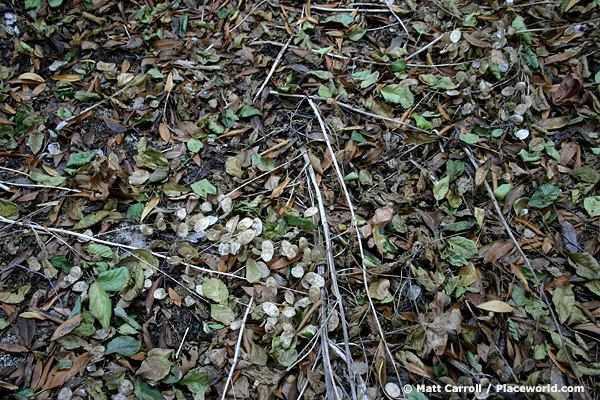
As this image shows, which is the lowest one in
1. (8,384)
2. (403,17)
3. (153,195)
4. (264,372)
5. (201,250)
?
(264,372)

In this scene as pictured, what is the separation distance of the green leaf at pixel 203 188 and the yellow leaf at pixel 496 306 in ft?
4.69

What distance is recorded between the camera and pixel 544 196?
5.85ft

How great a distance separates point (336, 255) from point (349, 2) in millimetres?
1710

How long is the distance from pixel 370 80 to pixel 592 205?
4.42ft

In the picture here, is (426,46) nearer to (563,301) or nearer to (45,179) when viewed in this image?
(563,301)

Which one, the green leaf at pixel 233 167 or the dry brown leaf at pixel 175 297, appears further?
the green leaf at pixel 233 167

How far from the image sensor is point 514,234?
175cm

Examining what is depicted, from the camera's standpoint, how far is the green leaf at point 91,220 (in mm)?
1745

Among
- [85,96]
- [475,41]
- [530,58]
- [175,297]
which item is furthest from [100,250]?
[530,58]

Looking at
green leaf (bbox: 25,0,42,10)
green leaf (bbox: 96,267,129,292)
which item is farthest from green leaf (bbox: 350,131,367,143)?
green leaf (bbox: 25,0,42,10)

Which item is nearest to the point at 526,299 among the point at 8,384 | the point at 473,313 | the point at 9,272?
the point at 473,313

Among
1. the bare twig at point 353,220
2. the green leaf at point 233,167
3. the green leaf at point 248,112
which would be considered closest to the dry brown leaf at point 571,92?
the bare twig at point 353,220

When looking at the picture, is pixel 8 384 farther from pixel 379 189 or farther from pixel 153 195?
pixel 379 189

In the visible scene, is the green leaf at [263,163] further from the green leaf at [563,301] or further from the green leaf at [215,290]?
the green leaf at [563,301]
